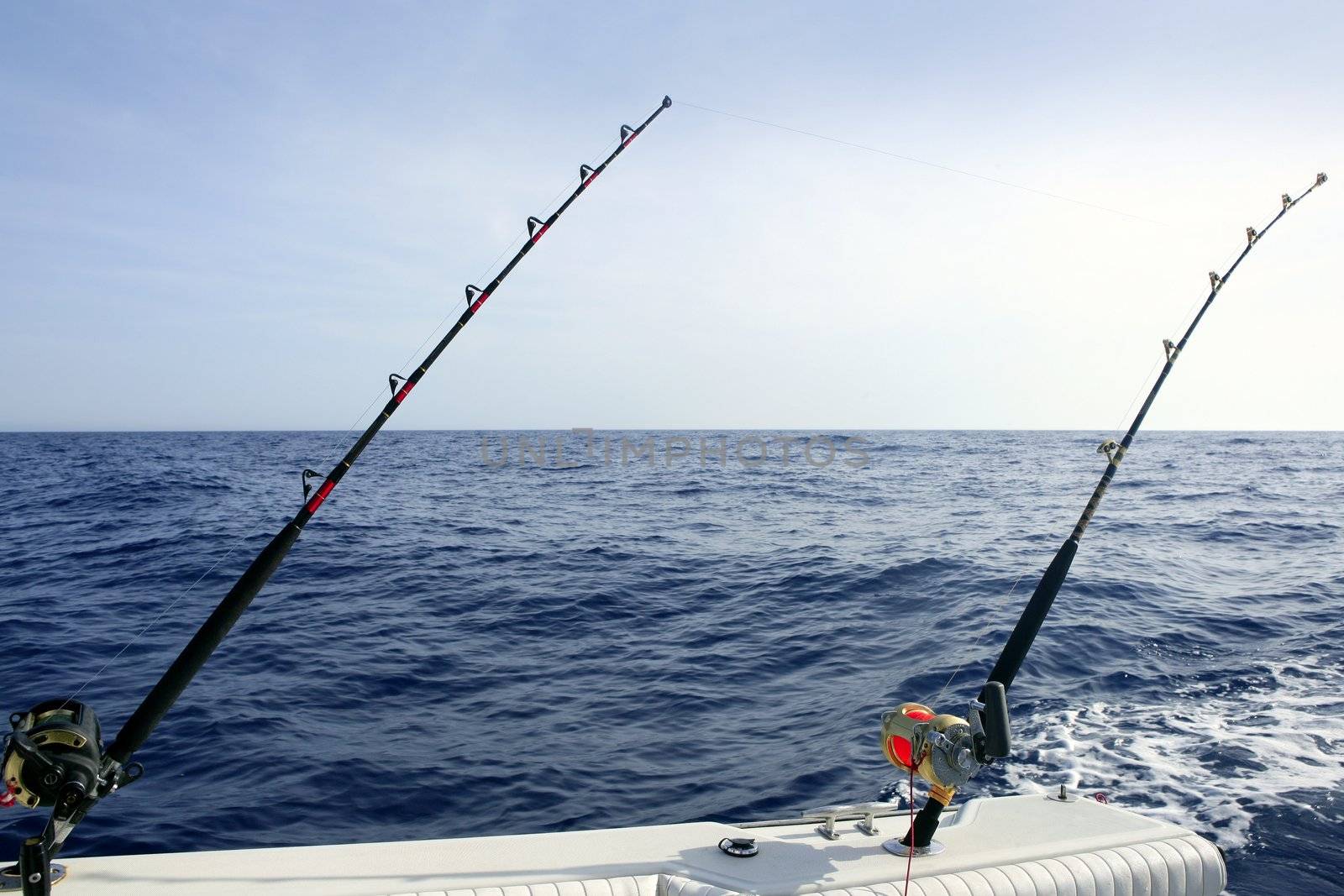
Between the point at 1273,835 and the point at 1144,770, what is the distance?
3.12ft

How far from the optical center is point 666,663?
7.59 m

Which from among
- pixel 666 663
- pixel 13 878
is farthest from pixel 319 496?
pixel 666 663

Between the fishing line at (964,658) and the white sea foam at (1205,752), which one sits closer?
the white sea foam at (1205,752)

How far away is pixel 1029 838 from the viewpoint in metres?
3.24

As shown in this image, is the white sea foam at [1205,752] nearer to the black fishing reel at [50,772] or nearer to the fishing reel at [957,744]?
the fishing reel at [957,744]

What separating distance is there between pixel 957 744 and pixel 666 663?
4.78 meters

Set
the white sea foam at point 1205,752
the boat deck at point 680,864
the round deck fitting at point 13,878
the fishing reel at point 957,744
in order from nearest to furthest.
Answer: the round deck fitting at point 13,878
the boat deck at point 680,864
the fishing reel at point 957,744
the white sea foam at point 1205,752

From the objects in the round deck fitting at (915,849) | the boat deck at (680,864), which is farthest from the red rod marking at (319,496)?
the round deck fitting at (915,849)

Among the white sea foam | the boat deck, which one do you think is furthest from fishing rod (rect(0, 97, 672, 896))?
the white sea foam

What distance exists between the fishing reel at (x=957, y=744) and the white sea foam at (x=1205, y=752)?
2.32m

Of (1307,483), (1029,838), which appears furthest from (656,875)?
(1307,483)

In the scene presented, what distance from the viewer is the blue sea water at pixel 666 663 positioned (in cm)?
493

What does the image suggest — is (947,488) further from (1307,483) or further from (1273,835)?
(1273,835)

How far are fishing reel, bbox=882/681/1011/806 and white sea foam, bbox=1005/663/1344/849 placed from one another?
232 cm
